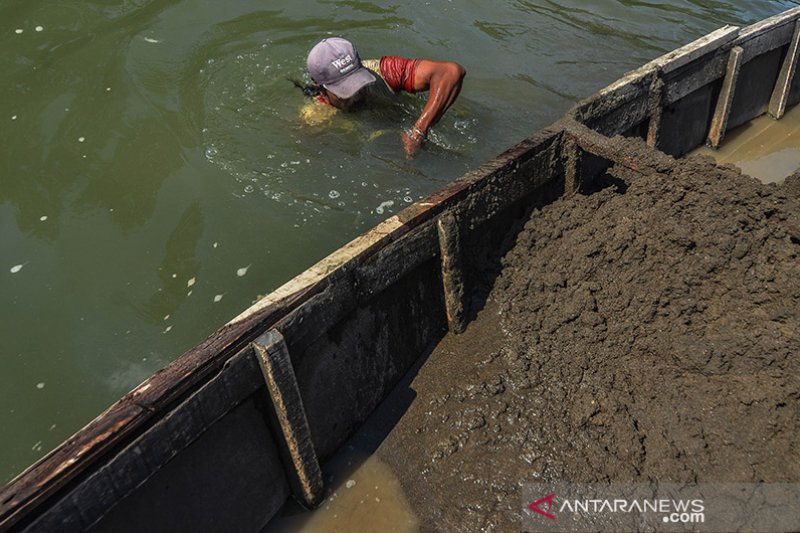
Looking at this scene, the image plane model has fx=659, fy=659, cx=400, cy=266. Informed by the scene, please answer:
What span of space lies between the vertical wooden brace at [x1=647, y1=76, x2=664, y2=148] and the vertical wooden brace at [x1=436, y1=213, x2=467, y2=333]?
2617 millimetres

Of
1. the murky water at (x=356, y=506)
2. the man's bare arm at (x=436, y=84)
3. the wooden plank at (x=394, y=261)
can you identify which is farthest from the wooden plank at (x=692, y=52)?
the murky water at (x=356, y=506)

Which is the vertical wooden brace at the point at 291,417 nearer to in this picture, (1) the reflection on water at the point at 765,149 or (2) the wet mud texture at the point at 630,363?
(2) the wet mud texture at the point at 630,363

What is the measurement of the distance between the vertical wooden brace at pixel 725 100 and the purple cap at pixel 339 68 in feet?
11.5

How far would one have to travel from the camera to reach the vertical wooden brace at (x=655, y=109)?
5.70m

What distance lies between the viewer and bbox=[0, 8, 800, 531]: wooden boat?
2816 millimetres

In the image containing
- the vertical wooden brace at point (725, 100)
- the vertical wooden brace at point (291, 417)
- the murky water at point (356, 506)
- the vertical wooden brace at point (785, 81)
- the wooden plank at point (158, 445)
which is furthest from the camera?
the vertical wooden brace at point (785, 81)

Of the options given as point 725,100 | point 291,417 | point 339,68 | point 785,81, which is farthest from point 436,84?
point 785,81

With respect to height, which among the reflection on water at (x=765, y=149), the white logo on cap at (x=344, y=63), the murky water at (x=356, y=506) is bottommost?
the reflection on water at (x=765, y=149)

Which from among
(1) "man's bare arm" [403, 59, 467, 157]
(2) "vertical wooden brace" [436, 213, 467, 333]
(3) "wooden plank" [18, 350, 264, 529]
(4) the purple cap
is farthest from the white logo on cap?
(3) "wooden plank" [18, 350, 264, 529]

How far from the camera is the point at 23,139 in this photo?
283 inches

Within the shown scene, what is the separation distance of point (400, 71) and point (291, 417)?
3890 millimetres

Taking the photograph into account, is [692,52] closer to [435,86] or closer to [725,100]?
[725,100]

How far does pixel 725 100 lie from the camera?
6.68 metres

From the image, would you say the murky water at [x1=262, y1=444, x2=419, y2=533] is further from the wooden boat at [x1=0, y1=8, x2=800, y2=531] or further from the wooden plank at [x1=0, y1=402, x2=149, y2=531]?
the wooden plank at [x1=0, y1=402, x2=149, y2=531]
